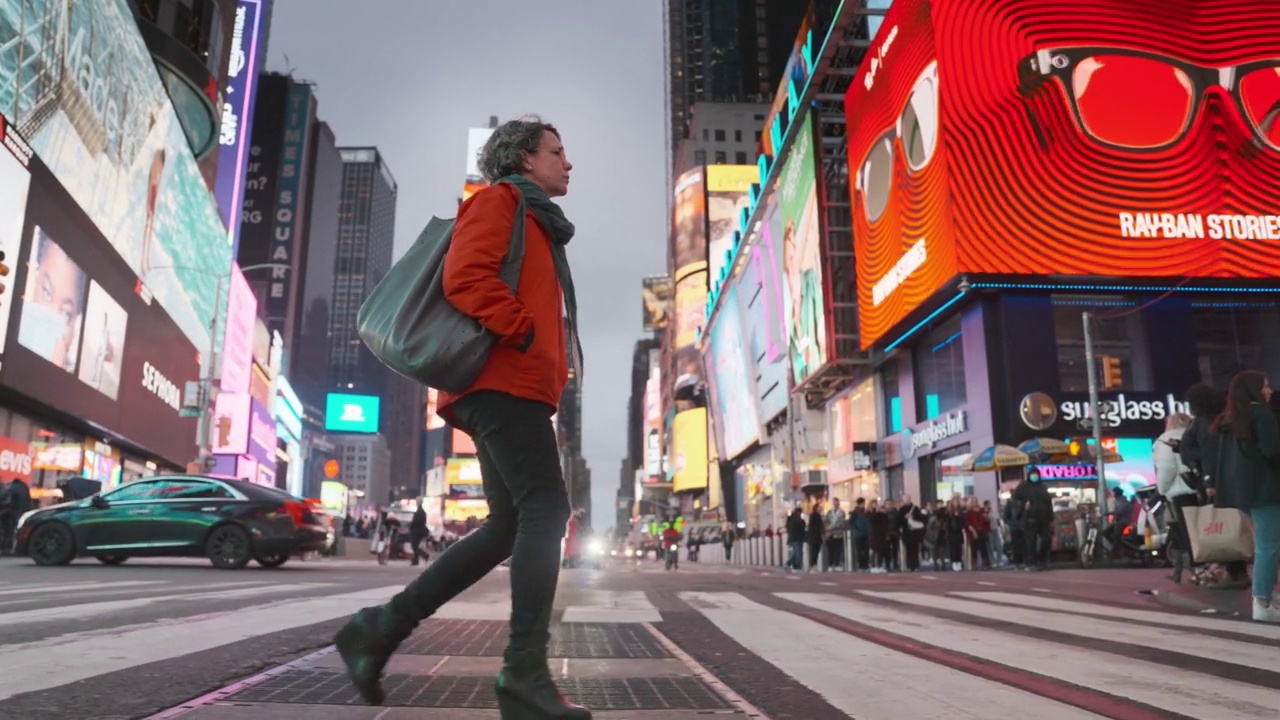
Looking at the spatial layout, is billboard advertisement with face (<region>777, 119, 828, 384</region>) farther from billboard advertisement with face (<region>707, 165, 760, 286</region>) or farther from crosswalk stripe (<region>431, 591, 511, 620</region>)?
billboard advertisement with face (<region>707, 165, 760, 286</region>)

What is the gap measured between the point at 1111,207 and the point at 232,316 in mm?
45436

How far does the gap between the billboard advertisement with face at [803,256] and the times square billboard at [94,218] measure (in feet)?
77.2

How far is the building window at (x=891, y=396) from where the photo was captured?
33000mm

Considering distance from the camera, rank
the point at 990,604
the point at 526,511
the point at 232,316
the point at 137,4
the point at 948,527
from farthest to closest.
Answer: the point at 232,316, the point at 137,4, the point at 948,527, the point at 990,604, the point at 526,511

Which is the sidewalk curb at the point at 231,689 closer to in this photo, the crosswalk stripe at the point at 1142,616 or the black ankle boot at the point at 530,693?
the black ankle boot at the point at 530,693

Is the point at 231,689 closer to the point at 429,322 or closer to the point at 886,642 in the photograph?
Answer: the point at 429,322

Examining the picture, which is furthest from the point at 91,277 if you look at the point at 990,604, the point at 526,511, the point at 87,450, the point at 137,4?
the point at 526,511

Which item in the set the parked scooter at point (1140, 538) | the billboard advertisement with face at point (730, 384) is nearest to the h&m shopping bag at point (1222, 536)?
the parked scooter at point (1140, 538)

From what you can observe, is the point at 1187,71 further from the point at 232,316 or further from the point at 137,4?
the point at 232,316

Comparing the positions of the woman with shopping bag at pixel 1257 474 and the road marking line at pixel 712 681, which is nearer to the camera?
the road marking line at pixel 712 681

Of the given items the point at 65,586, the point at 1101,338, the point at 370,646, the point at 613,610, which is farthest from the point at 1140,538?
the point at 370,646

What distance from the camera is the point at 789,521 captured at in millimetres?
24094

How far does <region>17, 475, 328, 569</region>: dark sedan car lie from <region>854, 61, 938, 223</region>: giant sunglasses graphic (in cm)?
2000

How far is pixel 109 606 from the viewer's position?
5.66 m
